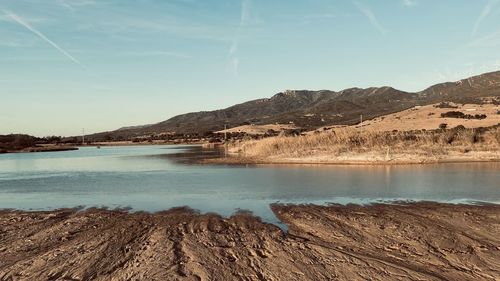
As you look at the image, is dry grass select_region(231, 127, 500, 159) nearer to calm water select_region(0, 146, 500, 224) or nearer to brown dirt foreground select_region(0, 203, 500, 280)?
calm water select_region(0, 146, 500, 224)

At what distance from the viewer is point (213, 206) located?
50.7 ft

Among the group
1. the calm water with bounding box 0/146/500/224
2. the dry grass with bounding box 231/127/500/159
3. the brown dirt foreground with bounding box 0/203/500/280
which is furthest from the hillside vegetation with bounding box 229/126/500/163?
the brown dirt foreground with bounding box 0/203/500/280

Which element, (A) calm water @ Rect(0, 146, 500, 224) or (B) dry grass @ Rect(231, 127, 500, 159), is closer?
(A) calm water @ Rect(0, 146, 500, 224)

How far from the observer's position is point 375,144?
38.9 meters

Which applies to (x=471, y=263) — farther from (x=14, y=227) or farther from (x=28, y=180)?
(x=28, y=180)

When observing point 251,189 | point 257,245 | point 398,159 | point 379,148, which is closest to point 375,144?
point 379,148

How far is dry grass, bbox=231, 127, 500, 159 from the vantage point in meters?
36.5

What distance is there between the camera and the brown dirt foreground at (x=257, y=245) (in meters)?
7.88

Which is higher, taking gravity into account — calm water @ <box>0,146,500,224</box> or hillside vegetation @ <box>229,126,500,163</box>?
hillside vegetation @ <box>229,126,500,163</box>

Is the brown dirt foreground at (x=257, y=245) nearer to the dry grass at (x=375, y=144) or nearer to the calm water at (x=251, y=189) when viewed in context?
the calm water at (x=251, y=189)

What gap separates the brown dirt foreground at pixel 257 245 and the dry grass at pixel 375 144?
22.6 m

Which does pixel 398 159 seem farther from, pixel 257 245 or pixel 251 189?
pixel 257 245

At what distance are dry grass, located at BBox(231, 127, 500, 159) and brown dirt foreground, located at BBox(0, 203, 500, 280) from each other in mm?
22649

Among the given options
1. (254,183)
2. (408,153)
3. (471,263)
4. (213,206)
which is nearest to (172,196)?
(213,206)
